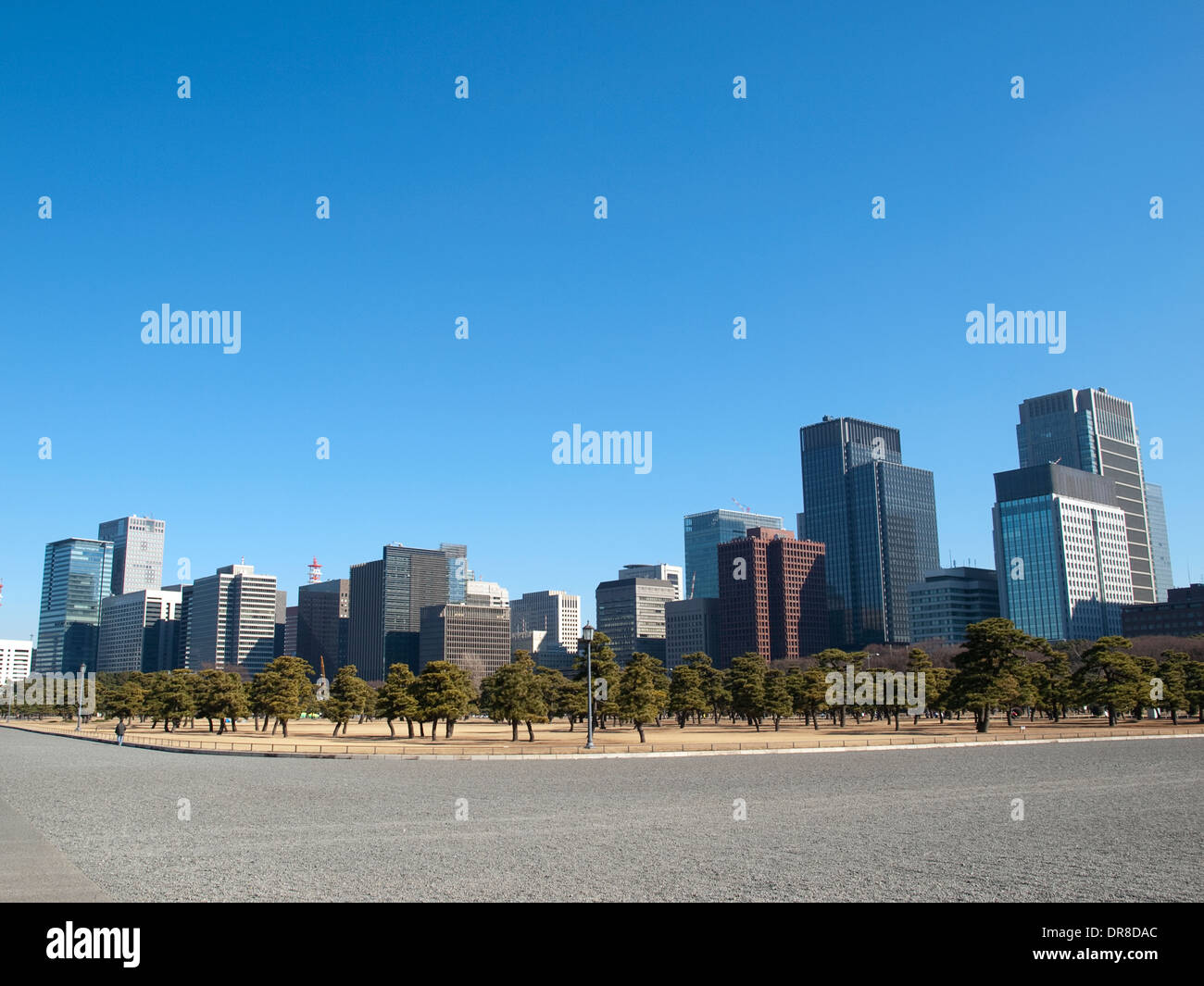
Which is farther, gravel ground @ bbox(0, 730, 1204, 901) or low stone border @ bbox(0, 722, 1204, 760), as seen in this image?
low stone border @ bbox(0, 722, 1204, 760)

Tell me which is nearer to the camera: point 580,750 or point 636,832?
point 636,832

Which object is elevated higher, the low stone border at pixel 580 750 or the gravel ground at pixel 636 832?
the gravel ground at pixel 636 832

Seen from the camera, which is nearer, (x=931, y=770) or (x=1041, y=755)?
(x=931, y=770)

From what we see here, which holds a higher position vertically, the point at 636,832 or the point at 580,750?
the point at 636,832

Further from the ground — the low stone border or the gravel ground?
the gravel ground

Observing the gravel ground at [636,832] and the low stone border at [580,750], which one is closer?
the gravel ground at [636,832]
